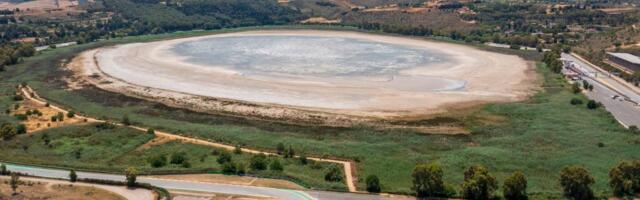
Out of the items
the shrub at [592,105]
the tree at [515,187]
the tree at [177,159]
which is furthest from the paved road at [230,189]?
the shrub at [592,105]

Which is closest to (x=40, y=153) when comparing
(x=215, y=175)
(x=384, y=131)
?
(x=215, y=175)

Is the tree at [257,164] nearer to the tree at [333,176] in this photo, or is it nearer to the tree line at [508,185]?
the tree at [333,176]

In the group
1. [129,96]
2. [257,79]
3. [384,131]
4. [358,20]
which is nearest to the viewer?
[384,131]

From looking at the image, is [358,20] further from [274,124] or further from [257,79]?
[274,124]

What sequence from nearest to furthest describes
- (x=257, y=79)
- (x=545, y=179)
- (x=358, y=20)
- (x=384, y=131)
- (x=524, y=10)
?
1. (x=545, y=179)
2. (x=384, y=131)
3. (x=257, y=79)
4. (x=524, y=10)
5. (x=358, y=20)

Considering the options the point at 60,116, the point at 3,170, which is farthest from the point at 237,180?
the point at 60,116

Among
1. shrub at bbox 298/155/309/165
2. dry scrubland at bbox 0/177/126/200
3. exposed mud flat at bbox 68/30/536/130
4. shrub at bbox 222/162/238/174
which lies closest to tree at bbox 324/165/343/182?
shrub at bbox 298/155/309/165

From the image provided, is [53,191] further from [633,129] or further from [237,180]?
[633,129]
